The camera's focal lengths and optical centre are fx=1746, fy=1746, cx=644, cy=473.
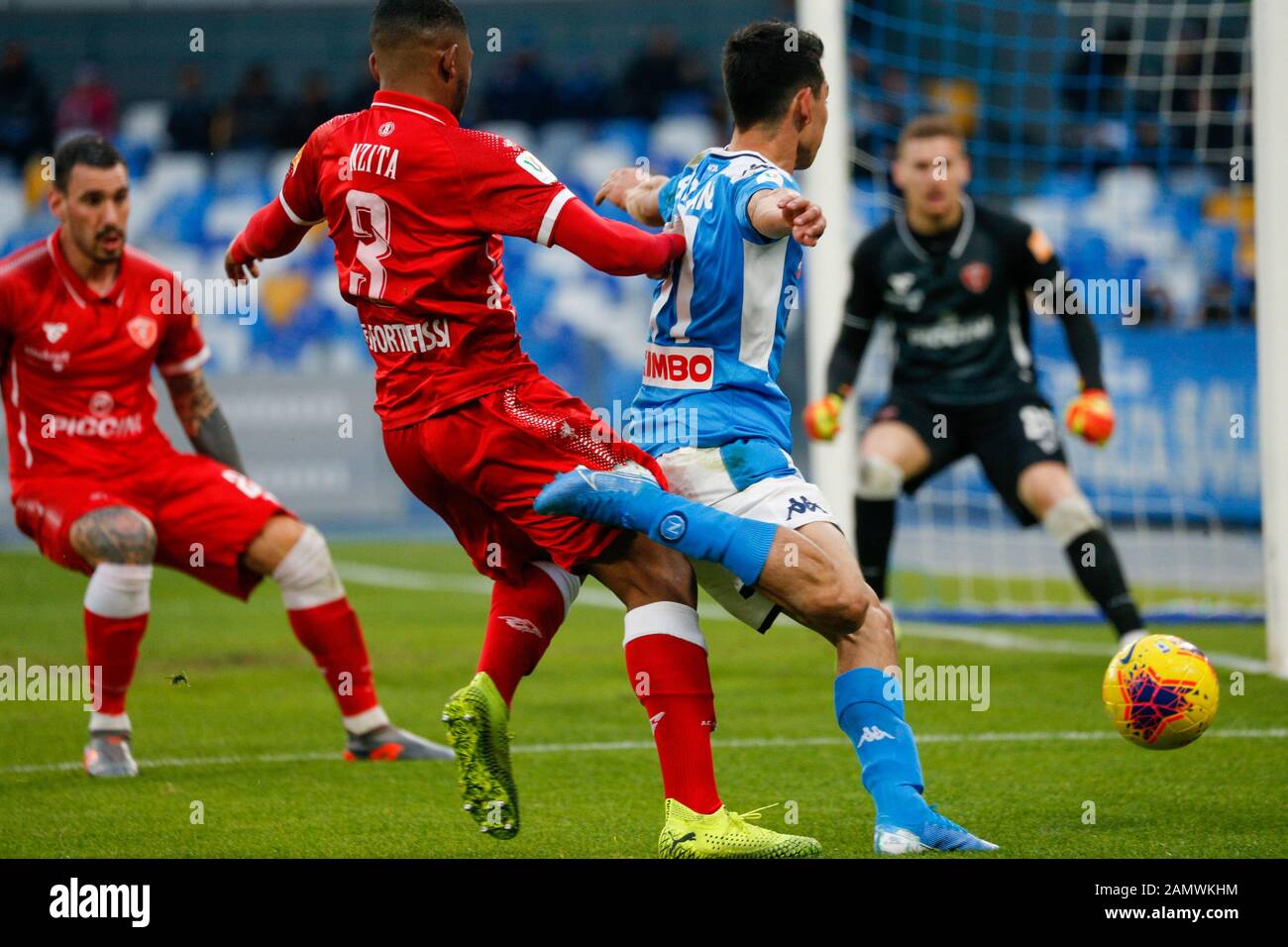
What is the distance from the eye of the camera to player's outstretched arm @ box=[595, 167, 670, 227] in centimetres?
463

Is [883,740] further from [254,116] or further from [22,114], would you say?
[22,114]

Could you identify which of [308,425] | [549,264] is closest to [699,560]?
[308,425]

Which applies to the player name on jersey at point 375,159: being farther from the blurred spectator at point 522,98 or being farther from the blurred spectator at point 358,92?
the blurred spectator at point 522,98

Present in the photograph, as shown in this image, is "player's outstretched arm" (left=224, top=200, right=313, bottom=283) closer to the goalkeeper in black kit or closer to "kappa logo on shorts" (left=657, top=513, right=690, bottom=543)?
"kappa logo on shorts" (left=657, top=513, right=690, bottom=543)

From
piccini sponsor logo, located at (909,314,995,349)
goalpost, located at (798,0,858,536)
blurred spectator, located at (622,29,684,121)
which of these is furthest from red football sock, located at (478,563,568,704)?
blurred spectator, located at (622,29,684,121)

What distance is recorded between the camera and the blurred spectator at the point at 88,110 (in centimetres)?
1972

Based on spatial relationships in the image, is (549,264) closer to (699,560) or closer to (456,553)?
(456,553)

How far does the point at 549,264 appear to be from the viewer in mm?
18781

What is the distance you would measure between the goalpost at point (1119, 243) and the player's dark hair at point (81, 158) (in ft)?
12.1

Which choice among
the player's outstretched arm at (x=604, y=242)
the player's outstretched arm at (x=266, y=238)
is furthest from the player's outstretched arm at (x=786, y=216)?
the player's outstretched arm at (x=266, y=238)

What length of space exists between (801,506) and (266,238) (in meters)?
1.65

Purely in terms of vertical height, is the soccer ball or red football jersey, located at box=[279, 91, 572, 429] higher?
red football jersey, located at box=[279, 91, 572, 429]

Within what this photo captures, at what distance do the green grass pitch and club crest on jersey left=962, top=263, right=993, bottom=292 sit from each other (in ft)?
5.55
